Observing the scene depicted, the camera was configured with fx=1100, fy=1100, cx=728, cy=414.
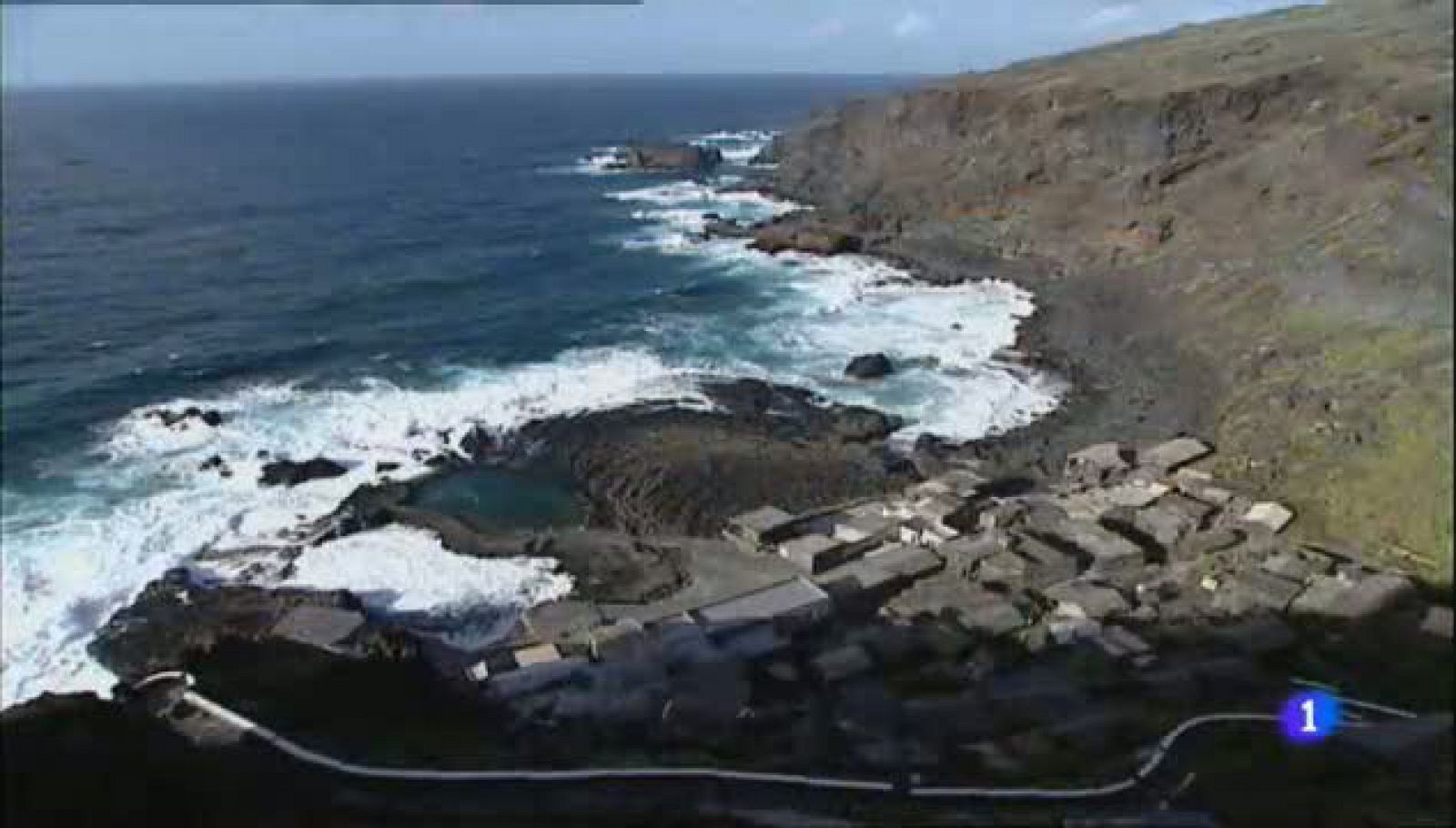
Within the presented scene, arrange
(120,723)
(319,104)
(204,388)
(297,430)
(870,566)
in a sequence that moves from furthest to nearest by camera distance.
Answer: (319,104) → (204,388) → (297,430) → (870,566) → (120,723)

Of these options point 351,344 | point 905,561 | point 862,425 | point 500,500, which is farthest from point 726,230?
point 905,561

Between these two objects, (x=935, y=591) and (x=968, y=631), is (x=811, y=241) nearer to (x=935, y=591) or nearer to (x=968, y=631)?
(x=935, y=591)

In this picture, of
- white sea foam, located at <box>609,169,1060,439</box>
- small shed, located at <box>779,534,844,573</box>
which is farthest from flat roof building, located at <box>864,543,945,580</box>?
white sea foam, located at <box>609,169,1060,439</box>

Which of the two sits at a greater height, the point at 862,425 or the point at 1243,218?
the point at 1243,218

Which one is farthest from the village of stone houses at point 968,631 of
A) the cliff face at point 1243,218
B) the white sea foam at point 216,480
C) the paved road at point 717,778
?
the white sea foam at point 216,480

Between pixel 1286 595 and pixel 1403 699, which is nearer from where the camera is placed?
pixel 1403 699

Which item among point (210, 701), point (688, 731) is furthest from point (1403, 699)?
point (210, 701)

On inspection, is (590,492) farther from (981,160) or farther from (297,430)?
(981,160)
